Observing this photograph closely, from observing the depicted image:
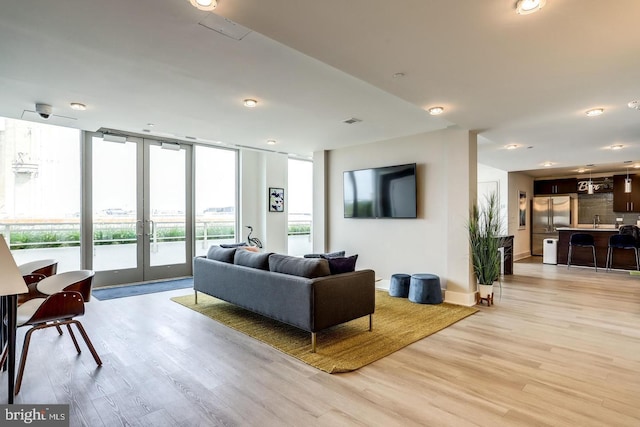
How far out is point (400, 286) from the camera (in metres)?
5.13

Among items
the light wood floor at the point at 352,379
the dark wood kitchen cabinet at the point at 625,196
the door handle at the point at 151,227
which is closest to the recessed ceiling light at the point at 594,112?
the light wood floor at the point at 352,379

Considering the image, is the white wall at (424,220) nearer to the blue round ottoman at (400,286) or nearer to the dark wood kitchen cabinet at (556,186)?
the blue round ottoman at (400,286)

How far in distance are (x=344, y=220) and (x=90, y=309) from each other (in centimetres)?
426

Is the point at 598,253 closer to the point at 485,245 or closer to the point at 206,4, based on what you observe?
the point at 485,245

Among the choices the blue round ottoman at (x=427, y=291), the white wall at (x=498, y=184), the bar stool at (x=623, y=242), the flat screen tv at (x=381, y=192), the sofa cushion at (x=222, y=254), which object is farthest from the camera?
the white wall at (x=498, y=184)

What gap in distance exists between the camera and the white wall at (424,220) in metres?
4.77

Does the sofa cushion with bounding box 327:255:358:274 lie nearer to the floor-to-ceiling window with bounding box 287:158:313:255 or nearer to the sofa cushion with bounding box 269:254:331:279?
the sofa cushion with bounding box 269:254:331:279

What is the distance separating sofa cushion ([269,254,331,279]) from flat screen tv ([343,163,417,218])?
2.59m

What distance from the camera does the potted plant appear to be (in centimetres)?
460

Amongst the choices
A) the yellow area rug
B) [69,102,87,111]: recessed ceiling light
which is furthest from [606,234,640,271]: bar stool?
[69,102,87,111]: recessed ceiling light

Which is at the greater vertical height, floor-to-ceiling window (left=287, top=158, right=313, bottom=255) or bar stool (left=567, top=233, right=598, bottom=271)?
floor-to-ceiling window (left=287, top=158, right=313, bottom=255)

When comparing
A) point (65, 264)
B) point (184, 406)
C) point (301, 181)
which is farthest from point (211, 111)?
point (301, 181)

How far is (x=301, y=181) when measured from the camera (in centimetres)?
874

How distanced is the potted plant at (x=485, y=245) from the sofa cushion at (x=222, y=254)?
3222 mm
